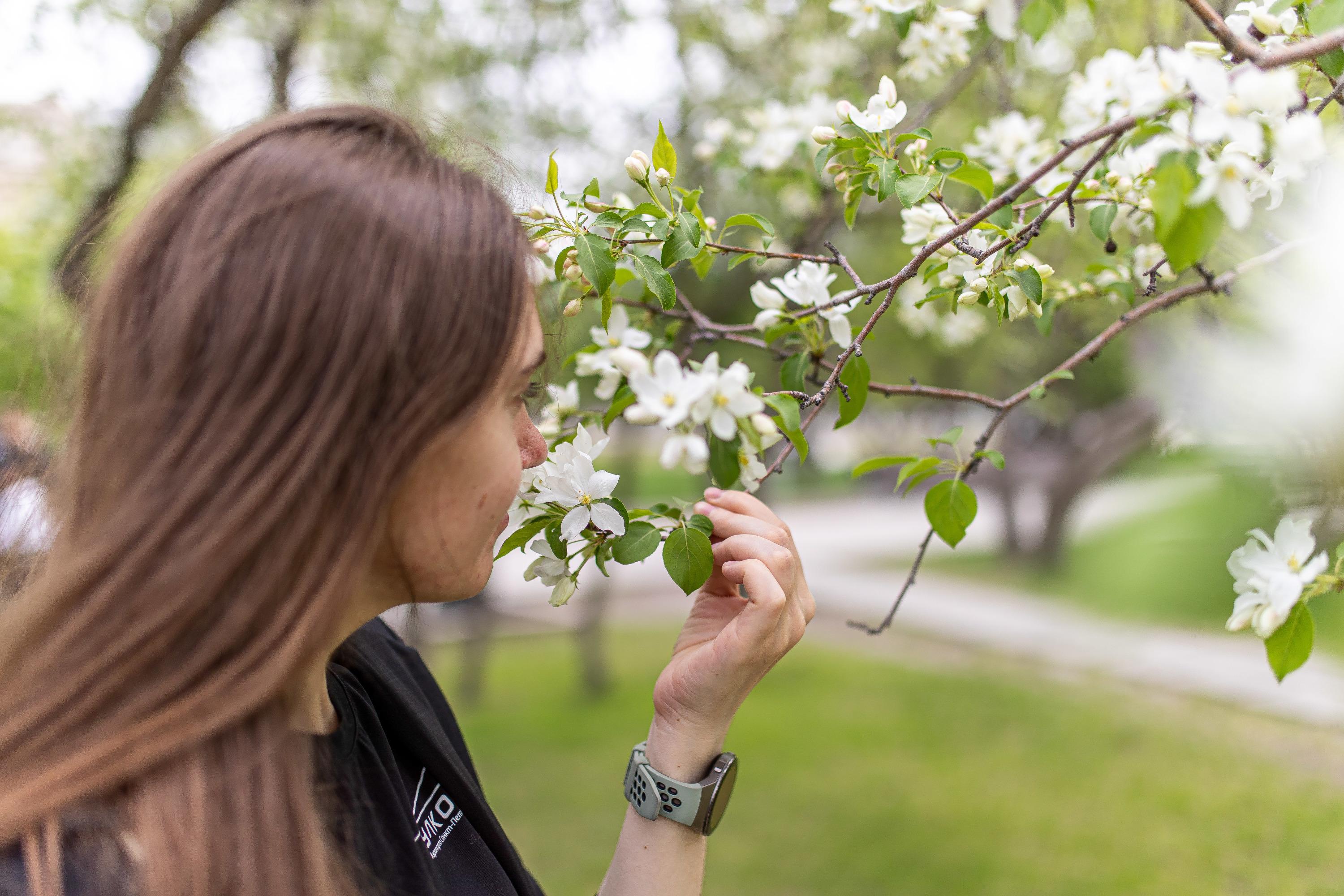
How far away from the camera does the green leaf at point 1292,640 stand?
1.01 metres

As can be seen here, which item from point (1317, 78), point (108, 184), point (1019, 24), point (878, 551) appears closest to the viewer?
point (1317, 78)

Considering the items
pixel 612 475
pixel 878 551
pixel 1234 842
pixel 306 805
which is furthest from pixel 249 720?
pixel 878 551

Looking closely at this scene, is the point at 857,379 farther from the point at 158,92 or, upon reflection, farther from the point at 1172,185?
the point at 158,92

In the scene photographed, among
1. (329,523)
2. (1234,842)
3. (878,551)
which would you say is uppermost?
(329,523)

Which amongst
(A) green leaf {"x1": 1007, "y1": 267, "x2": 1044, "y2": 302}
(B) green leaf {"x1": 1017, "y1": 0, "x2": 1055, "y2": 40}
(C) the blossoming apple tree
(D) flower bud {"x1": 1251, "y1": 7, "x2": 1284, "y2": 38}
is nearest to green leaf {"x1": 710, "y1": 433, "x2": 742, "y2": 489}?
(C) the blossoming apple tree

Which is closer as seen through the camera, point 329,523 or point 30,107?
point 329,523

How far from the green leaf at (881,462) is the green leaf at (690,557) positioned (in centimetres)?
29

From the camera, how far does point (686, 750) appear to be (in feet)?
3.89

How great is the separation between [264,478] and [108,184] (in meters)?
3.84

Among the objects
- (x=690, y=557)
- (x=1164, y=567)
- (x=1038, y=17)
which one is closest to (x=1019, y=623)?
(x=1164, y=567)

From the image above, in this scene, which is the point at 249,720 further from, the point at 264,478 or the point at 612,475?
the point at 612,475

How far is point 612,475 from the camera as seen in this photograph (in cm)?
105

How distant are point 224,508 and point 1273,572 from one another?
108 cm

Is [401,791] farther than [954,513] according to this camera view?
No
